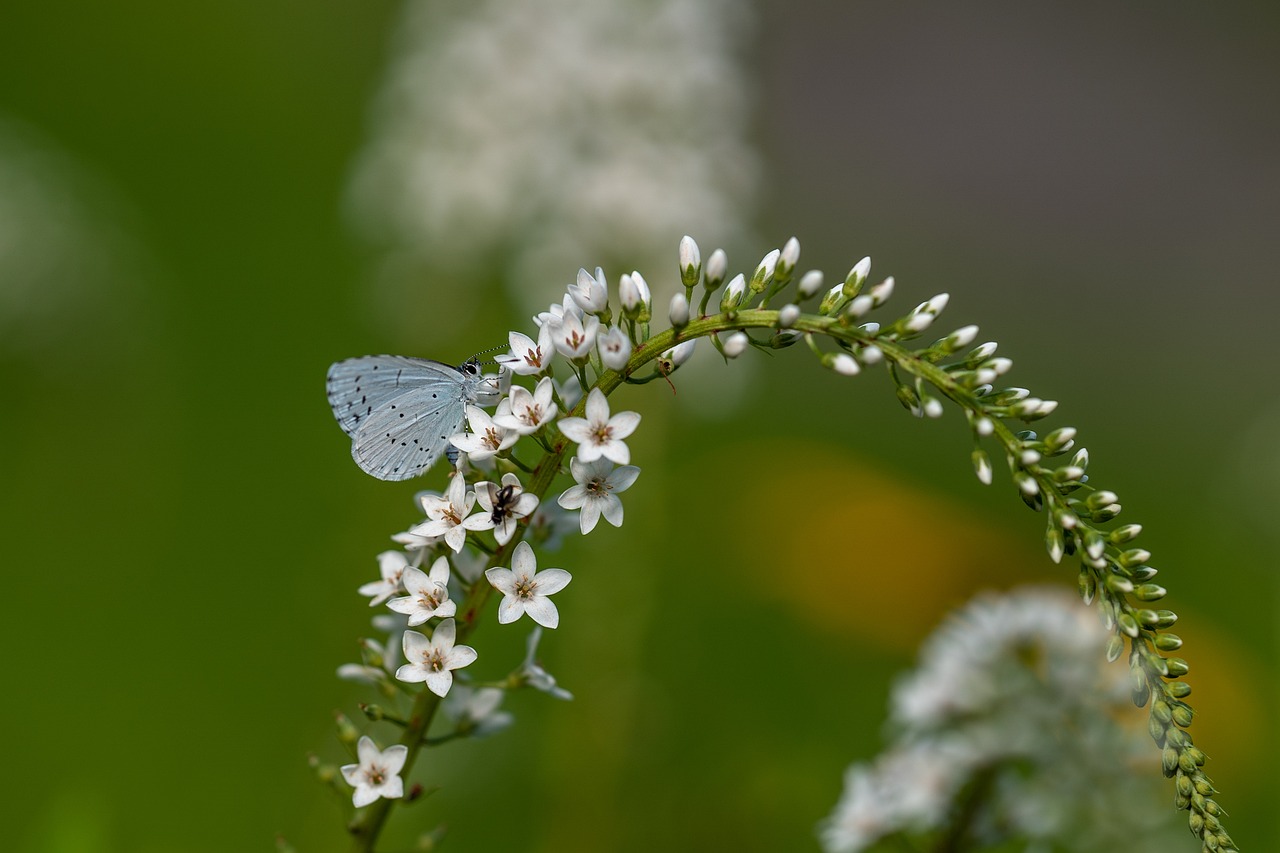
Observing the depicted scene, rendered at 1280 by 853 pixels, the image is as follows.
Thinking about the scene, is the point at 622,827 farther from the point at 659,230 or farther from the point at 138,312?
the point at 138,312

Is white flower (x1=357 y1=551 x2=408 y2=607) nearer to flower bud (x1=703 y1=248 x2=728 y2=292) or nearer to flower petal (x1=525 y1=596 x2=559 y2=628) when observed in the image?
flower petal (x1=525 y1=596 x2=559 y2=628)

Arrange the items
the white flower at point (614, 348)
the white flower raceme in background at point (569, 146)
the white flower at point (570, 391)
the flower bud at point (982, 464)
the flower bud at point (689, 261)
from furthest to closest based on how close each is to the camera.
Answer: the white flower raceme in background at point (569, 146), the flower bud at point (689, 261), the white flower at point (570, 391), the white flower at point (614, 348), the flower bud at point (982, 464)

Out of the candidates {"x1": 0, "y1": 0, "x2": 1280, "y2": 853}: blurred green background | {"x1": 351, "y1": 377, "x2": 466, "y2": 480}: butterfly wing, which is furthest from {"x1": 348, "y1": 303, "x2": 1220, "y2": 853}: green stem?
{"x1": 0, "y1": 0, "x2": 1280, "y2": 853}: blurred green background

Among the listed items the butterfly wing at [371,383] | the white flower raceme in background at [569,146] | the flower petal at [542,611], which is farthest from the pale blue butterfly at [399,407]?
the white flower raceme in background at [569,146]

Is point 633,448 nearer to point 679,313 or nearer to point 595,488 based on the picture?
point 595,488

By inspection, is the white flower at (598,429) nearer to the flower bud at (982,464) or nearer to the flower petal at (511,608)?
the flower petal at (511,608)

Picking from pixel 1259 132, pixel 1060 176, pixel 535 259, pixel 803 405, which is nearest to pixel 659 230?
pixel 535 259

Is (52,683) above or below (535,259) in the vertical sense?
below
